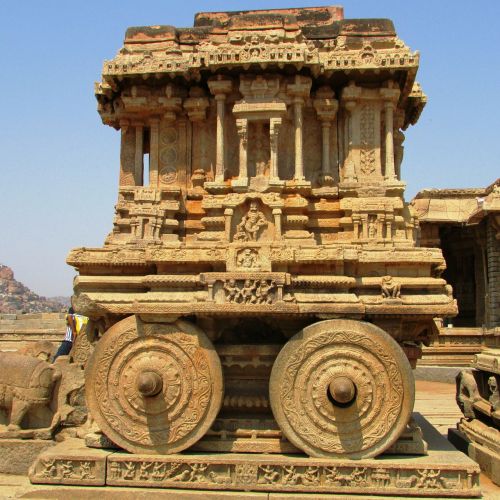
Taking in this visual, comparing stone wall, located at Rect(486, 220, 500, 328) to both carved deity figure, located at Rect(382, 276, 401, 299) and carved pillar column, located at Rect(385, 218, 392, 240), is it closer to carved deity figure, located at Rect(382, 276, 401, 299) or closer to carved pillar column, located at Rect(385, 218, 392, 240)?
carved pillar column, located at Rect(385, 218, 392, 240)

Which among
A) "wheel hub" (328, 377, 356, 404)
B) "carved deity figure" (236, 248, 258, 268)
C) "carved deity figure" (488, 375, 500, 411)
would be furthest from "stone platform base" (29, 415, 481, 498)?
"carved deity figure" (236, 248, 258, 268)

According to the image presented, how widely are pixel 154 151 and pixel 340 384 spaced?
6256mm

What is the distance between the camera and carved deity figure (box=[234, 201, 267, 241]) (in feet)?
32.9

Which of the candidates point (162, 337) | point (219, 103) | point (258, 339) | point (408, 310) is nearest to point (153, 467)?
point (162, 337)

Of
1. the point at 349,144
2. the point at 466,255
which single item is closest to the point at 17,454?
the point at 349,144

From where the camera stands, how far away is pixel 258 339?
845 cm

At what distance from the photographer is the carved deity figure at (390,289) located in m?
7.65

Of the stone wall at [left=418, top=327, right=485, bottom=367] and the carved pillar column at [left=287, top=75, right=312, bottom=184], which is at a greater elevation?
the carved pillar column at [left=287, top=75, right=312, bottom=184]

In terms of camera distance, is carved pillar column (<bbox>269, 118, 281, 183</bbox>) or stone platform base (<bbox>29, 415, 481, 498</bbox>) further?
carved pillar column (<bbox>269, 118, 281, 183</bbox>)

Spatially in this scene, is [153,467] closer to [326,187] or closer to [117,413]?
[117,413]

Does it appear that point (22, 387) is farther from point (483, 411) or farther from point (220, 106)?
point (483, 411)

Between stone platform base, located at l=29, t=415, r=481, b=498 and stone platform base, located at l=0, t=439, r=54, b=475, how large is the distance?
4.66ft

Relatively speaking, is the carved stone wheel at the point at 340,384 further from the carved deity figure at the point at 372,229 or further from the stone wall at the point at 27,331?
the stone wall at the point at 27,331

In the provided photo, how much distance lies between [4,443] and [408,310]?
5.59 meters
